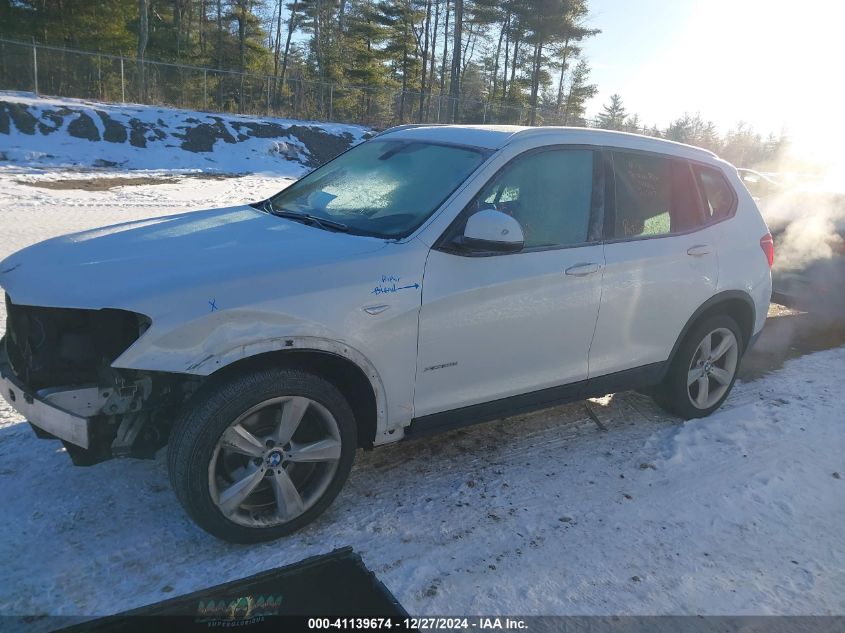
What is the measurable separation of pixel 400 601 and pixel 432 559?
12.5 inches

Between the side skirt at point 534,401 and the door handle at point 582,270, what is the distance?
674 millimetres

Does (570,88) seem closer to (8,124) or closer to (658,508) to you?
(8,124)

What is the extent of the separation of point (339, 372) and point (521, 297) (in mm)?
1051

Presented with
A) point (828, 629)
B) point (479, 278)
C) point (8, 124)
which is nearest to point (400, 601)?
point (479, 278)

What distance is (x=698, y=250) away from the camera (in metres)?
4.40

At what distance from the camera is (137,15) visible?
3628 cm

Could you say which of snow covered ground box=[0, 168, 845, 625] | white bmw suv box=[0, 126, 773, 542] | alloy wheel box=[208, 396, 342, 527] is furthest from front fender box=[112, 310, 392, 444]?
snow covered ground box=[0, 168, 845, 625]

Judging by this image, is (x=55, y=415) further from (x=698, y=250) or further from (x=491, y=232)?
(x=698, y=250)

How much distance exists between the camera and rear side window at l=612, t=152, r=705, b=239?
409 centimetres

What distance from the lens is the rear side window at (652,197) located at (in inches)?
161

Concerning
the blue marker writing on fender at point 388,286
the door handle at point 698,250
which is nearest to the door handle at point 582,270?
the door handle at point 698,250

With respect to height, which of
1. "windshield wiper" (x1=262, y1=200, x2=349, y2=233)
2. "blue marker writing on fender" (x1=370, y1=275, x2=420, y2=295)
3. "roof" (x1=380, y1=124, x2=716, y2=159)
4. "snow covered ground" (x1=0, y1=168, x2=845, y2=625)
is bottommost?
"snow covered ground" (x1=0, y1=168, x2=845, y2=625)

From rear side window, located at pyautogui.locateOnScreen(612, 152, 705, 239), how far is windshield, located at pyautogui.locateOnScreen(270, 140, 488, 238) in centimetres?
103

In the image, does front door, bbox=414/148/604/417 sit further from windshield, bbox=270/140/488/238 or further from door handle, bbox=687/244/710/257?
door handle, bbox=687/244/710/257
